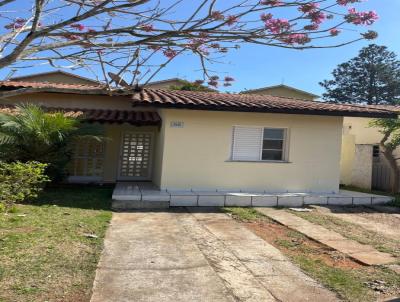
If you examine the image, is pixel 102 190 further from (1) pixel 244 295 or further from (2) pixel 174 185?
(1) pixel 244 295

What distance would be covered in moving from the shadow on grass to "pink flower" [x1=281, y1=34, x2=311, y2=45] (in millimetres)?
7612

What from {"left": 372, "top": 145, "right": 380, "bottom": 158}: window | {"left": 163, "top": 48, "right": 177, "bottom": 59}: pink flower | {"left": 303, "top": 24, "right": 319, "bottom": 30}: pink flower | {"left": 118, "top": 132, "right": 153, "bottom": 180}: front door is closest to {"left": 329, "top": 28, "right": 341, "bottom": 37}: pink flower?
{"left": 303, "top": 24, "right": 319, "bottom": 30}: pink flower

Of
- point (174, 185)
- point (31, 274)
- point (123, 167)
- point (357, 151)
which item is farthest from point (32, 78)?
point (31, 274)

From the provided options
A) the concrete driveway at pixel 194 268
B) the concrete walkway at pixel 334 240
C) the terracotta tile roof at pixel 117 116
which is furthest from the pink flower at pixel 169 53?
the terracotta tile roof at pixel 117 116

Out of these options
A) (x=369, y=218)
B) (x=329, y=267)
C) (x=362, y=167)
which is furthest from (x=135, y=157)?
(x=329, y=267)

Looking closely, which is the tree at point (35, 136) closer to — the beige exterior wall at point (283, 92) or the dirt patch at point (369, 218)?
the dirt patch at point (369, 218)

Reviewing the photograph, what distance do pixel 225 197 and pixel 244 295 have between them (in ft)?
20.9

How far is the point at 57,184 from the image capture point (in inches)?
508

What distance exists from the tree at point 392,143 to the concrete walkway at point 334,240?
6632mm

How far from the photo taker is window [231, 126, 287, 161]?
40.2ft

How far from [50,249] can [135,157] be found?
28.8 feet

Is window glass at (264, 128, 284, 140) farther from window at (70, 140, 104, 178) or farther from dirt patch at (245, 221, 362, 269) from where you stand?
window at (70, 140, 104, 178)

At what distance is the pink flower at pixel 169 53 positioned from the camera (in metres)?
3.67

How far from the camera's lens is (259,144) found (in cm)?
1245
